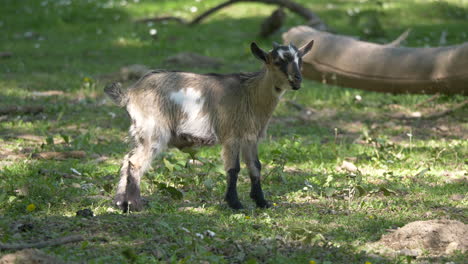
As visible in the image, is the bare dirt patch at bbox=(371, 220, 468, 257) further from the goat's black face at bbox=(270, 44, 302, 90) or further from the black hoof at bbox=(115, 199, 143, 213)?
the black hoof at bbox=(115, 199, 143, 213)

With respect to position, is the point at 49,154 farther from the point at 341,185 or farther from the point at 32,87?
the point at 32,87

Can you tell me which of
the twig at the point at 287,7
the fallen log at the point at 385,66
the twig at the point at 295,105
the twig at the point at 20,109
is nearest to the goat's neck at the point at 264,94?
the fallen log at the point at 385,66

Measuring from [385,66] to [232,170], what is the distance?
4.63 meters

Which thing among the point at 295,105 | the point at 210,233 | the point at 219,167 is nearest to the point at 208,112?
the point at 219,167

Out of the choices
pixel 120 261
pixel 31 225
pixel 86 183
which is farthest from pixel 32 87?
pixel 120 261

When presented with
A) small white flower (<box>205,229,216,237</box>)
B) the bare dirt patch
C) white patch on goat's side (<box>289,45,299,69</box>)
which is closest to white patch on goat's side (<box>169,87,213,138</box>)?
white patch on goat's side (<box>289,45,299,69</box>)

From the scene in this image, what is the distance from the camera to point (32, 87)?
10836mm

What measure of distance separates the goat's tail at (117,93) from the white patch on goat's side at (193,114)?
18.0 inches

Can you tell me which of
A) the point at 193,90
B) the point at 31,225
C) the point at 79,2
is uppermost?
the point at 193,90

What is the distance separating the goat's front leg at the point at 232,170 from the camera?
19.5ft

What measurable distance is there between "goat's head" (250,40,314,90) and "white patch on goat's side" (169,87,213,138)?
671mm

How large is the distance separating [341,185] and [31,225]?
3.10 m

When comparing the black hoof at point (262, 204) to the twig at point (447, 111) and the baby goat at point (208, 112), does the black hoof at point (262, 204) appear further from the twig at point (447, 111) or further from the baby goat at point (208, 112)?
the twig at point (447, 111)

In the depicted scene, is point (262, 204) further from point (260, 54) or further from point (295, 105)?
point (295, 105)
